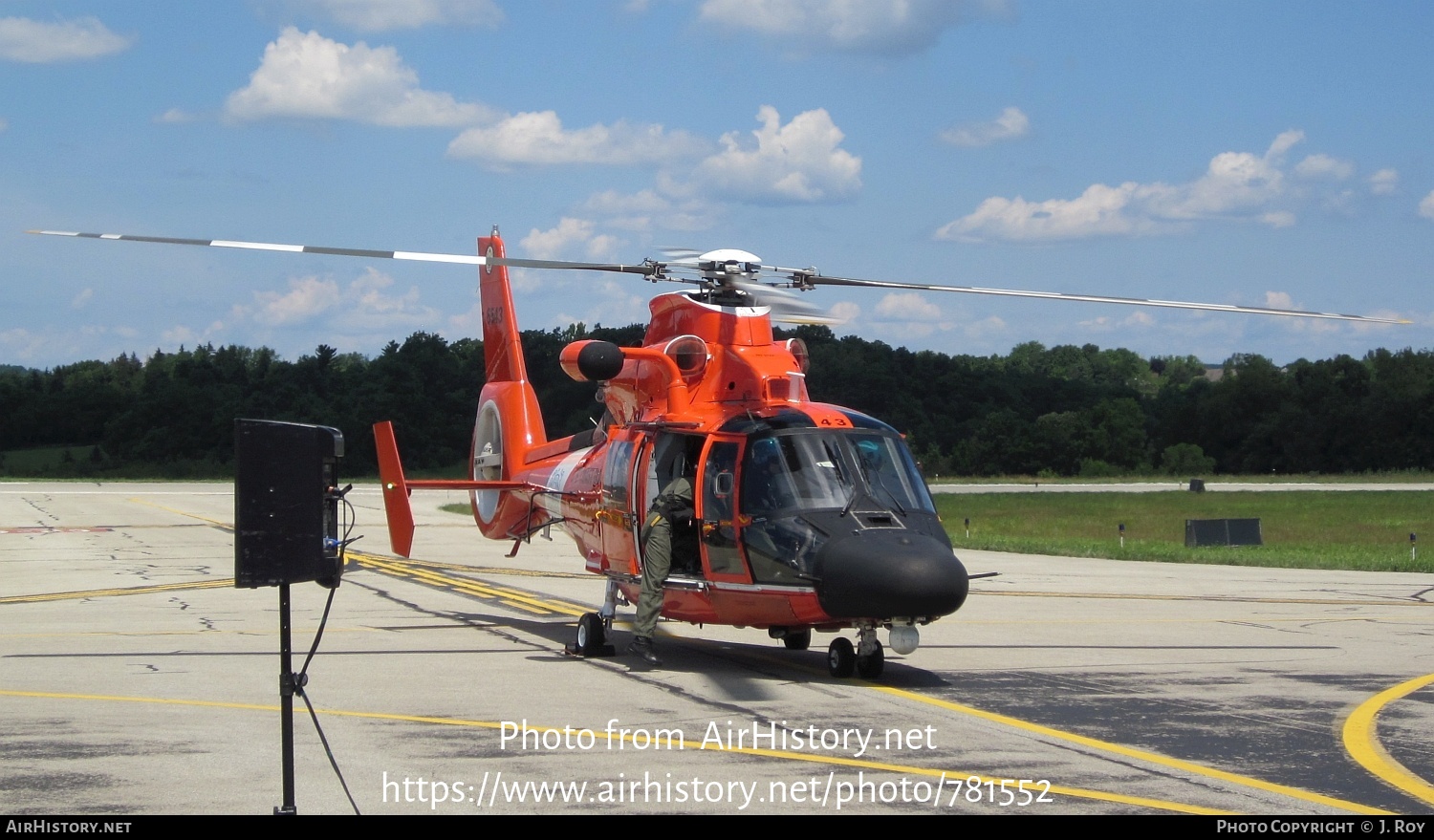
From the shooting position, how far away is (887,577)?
35.5 ft

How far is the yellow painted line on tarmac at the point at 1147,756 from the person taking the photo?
7672mm

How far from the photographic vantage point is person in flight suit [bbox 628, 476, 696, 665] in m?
12.8

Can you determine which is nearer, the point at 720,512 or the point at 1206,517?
the point at 720,512

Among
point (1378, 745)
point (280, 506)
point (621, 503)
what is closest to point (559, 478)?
point (621, 503)

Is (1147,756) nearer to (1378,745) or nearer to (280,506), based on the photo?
(1378,745)

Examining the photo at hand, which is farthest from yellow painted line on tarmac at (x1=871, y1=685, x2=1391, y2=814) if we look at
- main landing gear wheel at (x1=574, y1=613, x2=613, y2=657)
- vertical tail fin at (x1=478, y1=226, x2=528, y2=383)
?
vertical tail fin at (x1=478, y1=226, x2=528, y2=383)

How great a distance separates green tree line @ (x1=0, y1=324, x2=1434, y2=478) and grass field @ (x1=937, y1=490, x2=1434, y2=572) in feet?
64.2

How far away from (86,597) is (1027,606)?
13.8 m

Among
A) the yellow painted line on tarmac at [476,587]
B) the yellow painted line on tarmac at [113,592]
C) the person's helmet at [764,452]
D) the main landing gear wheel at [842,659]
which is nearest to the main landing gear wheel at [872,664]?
the main landing gear wheel at [842,659]

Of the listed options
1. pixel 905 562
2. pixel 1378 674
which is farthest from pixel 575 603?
pixel 1378 674

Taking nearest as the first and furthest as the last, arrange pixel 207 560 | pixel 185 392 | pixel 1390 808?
pixel 1390 808 < pixel 207 560 < pixel 185 392

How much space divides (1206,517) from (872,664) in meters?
43.4
